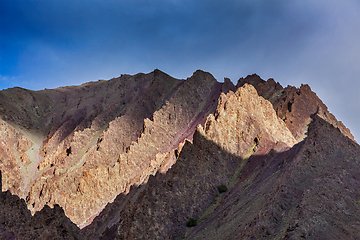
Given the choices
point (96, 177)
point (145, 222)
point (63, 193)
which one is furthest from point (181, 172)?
point (63, 193)

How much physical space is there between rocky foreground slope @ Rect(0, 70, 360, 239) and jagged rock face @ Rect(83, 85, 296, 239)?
0.65 ft

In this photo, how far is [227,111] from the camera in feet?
196

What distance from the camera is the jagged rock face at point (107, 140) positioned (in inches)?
2667

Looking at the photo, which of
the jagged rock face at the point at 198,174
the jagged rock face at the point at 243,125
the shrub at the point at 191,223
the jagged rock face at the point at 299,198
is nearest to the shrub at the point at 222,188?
the jagged rock face at the point at 198,174

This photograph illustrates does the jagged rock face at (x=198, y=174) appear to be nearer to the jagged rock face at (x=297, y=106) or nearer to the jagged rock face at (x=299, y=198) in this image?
the jagged rock face at (x=299, y=198)

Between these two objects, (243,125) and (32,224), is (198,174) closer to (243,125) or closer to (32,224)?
(243,125)

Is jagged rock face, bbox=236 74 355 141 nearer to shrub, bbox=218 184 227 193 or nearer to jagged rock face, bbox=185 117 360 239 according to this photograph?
jagged rock face, bbox=185 117 360 239

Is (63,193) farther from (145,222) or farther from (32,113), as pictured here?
(32,113)

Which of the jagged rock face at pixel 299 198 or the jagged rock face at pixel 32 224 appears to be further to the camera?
the jagged rock face at pixel 299 198

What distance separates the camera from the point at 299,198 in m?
28.1

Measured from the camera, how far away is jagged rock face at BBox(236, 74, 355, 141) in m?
67.4

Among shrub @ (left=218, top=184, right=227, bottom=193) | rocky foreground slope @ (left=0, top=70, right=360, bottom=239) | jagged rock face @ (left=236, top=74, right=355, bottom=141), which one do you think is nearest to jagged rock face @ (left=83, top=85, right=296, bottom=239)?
rocky foreground slope @ (left=0, top=70, right=360, bottom=239)

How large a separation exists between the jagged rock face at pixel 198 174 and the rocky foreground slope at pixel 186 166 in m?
0.20

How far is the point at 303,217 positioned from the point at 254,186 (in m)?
18.0
